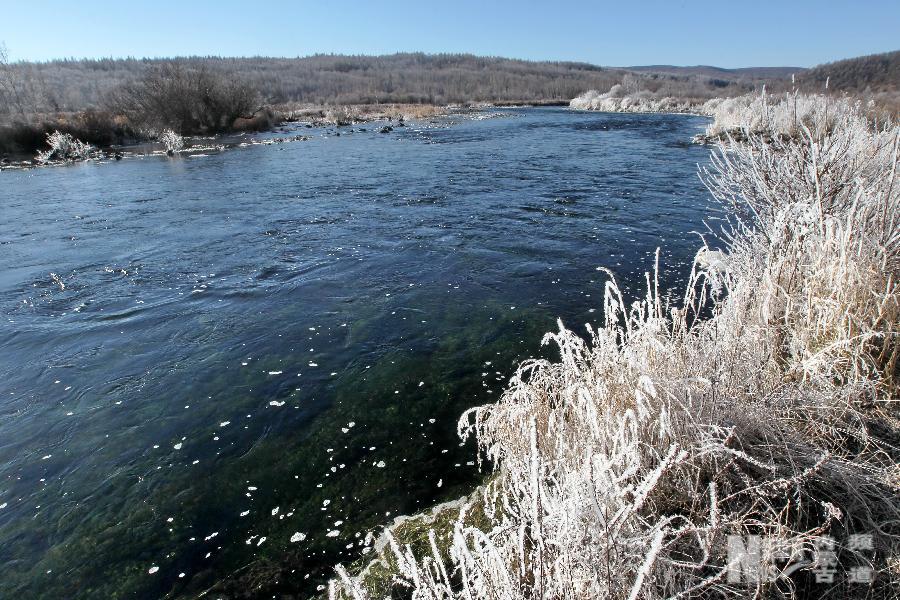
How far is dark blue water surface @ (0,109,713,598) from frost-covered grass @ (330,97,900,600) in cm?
129

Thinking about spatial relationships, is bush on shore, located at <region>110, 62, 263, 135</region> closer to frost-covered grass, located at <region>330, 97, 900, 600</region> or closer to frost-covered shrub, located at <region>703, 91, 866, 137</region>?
frost-covered shrub, located at <region>703, 91, 866, 137</region>

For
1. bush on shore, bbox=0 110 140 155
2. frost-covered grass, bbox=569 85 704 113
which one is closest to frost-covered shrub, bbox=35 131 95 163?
bush on shore, bbox=0 110 140 155

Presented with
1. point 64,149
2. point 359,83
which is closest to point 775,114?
point 64,149

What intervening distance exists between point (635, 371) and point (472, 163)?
19429 mm

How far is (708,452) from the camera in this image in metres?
2.40

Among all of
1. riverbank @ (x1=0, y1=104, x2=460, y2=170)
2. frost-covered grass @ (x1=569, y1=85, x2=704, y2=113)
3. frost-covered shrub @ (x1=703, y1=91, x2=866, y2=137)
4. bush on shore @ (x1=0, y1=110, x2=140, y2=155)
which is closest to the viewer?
frost-covered shrub @ (x1=703, y1=91, x2=866, y2=137)

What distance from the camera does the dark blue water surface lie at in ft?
13.3

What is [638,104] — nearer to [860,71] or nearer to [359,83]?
[860,71]

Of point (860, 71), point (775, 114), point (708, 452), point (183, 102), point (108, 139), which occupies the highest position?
point (860, 71)

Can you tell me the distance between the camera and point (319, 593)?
343cm

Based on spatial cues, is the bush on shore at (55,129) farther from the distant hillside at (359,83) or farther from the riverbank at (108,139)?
the distant hillside at (359,83)

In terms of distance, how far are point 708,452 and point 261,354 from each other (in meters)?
5.84

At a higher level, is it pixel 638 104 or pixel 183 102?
pixel 638 104

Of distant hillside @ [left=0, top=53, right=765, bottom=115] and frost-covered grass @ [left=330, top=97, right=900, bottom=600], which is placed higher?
distant hillside @ [left=0, top=53, right=765, bottom=115]
